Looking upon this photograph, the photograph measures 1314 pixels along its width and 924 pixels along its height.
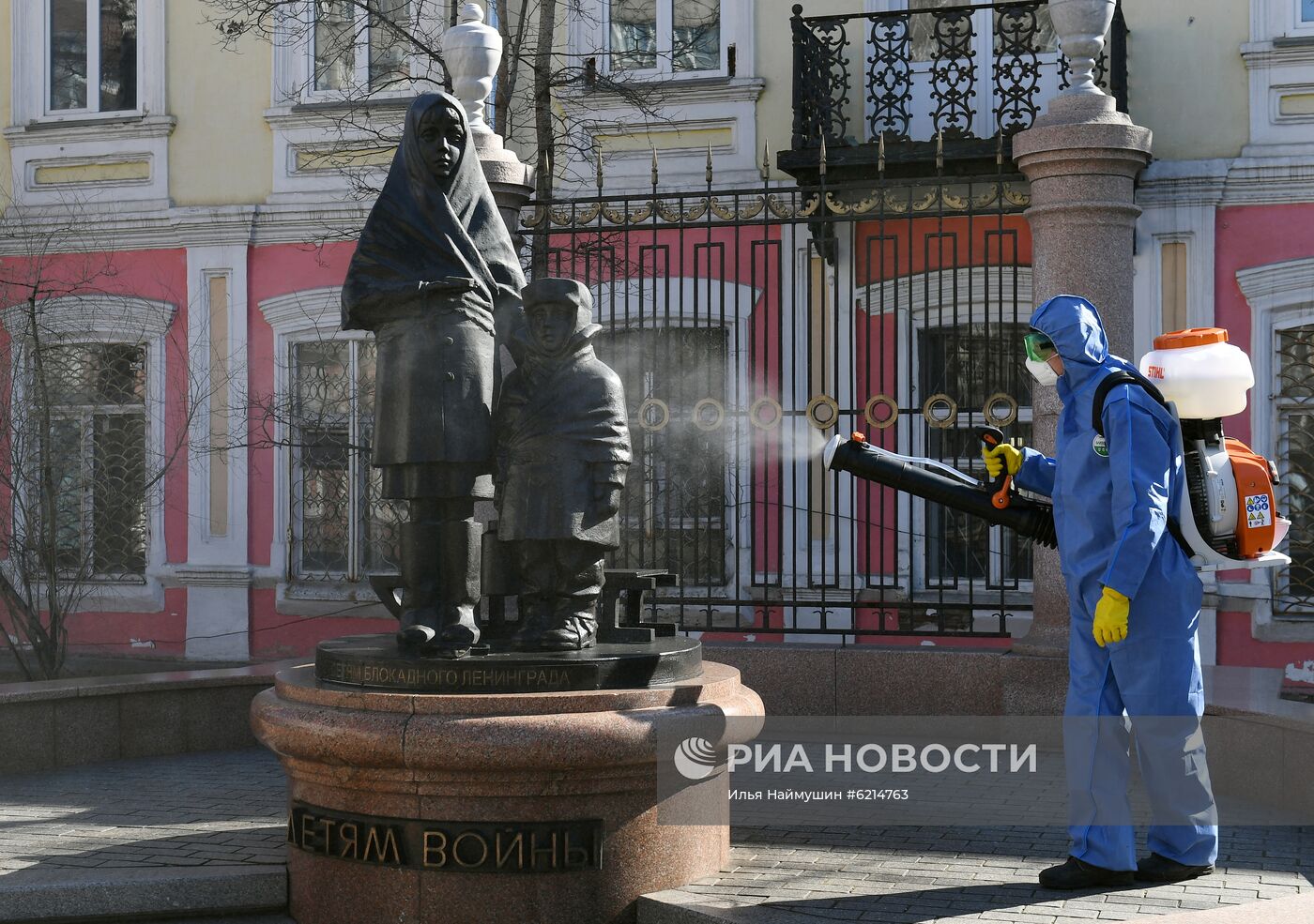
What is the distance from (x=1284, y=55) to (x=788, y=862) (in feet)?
29.6

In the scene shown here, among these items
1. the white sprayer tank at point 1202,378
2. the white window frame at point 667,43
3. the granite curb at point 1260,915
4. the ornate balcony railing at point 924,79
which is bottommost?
the granite curb at point 1260,915

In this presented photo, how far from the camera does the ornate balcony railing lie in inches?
479

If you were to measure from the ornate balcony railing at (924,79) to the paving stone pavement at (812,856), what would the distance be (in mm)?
6807

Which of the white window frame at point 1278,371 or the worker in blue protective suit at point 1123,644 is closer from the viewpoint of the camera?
the worker in blue protective suit at point 1123,644

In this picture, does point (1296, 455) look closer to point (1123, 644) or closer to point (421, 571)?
point (1123, 644)

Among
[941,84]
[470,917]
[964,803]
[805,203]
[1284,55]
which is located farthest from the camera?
[941,84]

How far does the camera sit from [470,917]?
506 centimetres

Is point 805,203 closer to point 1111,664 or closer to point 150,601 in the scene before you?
point 1111,664

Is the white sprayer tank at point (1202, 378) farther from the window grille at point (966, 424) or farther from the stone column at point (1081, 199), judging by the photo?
the window grille at point (966, 424)

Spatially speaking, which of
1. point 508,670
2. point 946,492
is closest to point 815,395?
point 946,492

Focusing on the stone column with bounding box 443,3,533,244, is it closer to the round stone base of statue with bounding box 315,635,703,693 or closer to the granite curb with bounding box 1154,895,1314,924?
the round stone base of statue with bounding box 315,635,703,693

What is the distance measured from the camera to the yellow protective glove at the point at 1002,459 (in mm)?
5625

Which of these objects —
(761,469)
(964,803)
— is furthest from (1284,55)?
(964,803)

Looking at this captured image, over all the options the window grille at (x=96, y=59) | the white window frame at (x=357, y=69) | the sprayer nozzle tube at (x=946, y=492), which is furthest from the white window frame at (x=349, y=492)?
the sprayer nozzle tube at (x=946, y=492)
